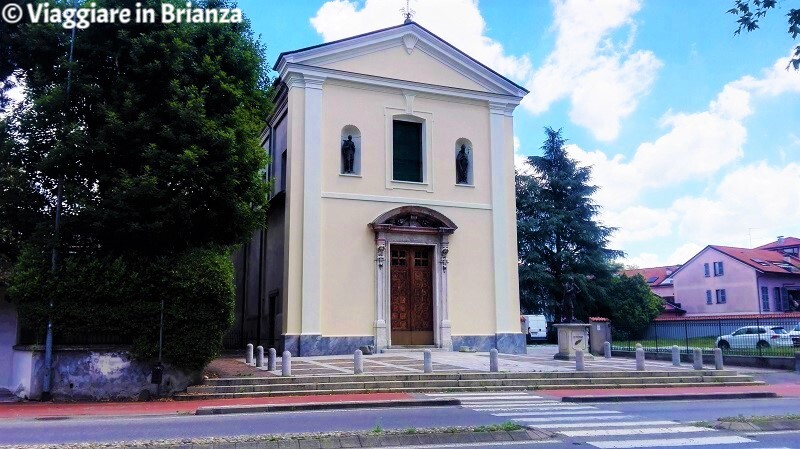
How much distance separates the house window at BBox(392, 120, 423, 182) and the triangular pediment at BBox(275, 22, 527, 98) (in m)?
1.80

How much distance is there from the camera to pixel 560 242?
44250 millimetres

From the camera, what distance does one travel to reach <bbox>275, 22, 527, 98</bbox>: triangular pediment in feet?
78.6

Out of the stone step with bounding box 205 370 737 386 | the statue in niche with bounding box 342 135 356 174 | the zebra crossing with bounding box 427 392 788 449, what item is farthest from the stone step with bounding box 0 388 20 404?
the statue in niche with bounding box 342 135 356 174

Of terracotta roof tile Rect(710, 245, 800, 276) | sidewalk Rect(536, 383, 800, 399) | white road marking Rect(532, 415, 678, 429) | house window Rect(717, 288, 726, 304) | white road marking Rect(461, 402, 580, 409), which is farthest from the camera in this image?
house window Rect(717, 288, 726, 304)

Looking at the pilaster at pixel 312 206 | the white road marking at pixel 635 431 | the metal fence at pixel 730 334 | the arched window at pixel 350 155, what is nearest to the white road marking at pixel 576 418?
the white road marking at pixel 635 431

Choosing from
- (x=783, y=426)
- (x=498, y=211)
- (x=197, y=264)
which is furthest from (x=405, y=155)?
(x=783, y=426)

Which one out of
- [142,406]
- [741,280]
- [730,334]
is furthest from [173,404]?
[741,280]

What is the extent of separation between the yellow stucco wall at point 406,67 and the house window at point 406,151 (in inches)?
72.0

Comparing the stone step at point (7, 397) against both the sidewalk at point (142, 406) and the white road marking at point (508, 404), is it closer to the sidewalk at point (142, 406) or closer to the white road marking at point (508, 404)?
the sidewalk at point (142, 406)

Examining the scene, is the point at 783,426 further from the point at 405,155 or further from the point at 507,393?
the point at 405,155

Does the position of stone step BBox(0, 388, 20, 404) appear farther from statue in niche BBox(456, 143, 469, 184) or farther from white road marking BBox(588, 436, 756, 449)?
statue in niche BBox(456, 143, 469, 184)

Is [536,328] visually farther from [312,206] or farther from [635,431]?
[635,431]

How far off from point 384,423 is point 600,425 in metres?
3.36

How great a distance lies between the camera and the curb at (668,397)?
1399 cm
